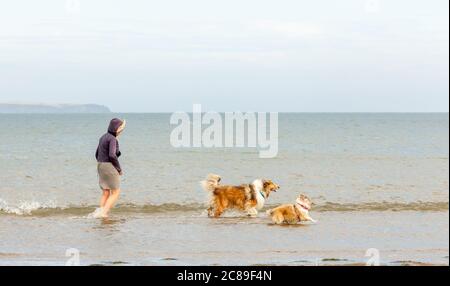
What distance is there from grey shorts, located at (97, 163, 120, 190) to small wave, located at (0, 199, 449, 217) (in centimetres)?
190

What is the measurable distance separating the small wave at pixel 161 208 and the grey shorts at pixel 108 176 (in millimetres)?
1896

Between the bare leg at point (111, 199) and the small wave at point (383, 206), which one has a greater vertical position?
the small wave at point (383, 206)

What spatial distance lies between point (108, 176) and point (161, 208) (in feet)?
10.7

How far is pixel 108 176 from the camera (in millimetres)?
14156

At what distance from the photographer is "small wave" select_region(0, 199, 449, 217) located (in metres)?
16.2

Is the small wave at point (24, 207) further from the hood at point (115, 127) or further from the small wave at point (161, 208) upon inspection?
the hood at point (115, 127)

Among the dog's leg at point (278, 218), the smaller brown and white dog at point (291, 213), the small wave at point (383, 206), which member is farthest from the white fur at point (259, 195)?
the small wave at point (383, 206)

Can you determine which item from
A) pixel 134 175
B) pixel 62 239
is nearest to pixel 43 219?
pixel 62 239

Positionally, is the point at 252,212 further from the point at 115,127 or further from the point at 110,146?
the point at 115,127

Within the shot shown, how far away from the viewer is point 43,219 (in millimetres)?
15023

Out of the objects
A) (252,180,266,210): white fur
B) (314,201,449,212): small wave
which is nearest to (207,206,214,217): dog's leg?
(252,180,266,210): white fur

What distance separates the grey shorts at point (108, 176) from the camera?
1407 centimetres
